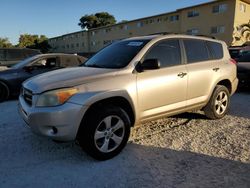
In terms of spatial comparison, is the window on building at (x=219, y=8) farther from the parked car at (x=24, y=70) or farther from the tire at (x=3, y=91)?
the tire at (x=3, y=91)

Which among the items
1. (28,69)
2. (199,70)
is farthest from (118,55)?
(28,69)

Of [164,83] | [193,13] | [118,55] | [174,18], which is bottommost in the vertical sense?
[164,83]

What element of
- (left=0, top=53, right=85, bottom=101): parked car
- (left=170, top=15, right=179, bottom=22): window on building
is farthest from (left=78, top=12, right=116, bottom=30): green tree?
(left=0, top=53, right=85, bottom=101): parked car

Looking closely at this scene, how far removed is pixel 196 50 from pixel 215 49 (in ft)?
2.36

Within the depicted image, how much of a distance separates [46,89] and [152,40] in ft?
6.50

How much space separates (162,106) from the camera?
4336 mm

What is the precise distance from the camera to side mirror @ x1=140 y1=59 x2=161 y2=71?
4008 millimetres

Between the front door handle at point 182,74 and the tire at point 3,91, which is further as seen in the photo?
the tire at point 3,91

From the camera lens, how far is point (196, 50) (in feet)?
16.7

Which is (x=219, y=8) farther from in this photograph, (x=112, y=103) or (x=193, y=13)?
(x=112, y=103)

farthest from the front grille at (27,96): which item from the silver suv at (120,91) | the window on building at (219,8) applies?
the window on building at (219,8)

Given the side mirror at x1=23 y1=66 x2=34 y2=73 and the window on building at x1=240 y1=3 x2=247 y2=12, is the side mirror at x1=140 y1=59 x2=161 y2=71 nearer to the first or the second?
the side mirror at x1=23 y1=66 x2=34 y2=73

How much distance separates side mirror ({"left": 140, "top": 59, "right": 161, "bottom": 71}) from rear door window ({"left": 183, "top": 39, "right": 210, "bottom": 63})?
1059mm

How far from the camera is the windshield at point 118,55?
4.21 m
